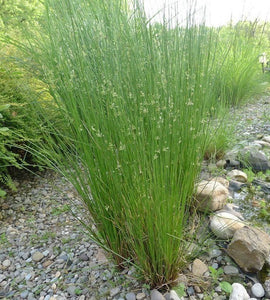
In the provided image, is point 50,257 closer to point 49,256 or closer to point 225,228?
point 49,256

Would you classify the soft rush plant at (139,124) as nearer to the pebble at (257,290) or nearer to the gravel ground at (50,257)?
the gravel ground at (50,257)

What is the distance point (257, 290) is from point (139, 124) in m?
0.95

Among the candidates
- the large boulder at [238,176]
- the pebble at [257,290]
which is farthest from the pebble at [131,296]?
the large boulder at [238,176]

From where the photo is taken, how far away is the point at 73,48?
1.35m

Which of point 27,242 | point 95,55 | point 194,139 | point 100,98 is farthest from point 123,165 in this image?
point 27,242

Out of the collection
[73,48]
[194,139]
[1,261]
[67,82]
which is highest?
[73,48]

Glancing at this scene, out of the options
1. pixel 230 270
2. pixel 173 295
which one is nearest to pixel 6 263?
pixel 173 295

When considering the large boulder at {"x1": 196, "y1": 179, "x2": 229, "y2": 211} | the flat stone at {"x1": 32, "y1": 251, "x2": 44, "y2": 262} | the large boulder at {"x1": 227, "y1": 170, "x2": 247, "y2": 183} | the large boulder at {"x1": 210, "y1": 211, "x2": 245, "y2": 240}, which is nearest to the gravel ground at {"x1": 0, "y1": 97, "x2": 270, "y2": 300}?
the flat stone at {"x1": 32, "y1": 251, "x2": 44, "y2": 262}

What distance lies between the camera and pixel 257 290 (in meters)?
1.39

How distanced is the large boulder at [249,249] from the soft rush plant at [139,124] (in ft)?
0.89

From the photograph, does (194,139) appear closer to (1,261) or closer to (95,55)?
(95,55)

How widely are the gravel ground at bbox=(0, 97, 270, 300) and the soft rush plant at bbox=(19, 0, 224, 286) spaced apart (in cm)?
19

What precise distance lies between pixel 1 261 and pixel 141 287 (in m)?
1.01

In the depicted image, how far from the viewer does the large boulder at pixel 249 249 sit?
1454 millimetres
